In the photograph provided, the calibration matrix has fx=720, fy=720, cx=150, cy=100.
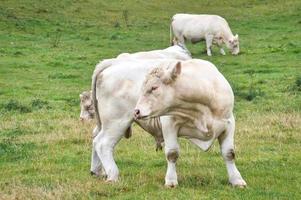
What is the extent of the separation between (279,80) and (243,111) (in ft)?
17.1

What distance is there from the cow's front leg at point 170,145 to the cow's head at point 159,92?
1.10ft

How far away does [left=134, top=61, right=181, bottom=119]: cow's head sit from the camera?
28.5 ft

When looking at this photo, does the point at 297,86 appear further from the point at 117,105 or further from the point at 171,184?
the point at 171,184

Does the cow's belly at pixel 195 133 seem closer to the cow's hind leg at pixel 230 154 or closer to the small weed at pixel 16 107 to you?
the cow's hind leg at pixel 230 154

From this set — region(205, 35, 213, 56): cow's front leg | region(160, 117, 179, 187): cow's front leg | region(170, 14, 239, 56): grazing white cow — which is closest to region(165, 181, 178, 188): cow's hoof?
region(160, 117, 179, 187): cow's front leg

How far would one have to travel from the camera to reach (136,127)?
1463cm

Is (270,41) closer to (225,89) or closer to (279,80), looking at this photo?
(279,80)

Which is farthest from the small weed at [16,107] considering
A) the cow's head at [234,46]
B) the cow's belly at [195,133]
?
the cow's head at [234,46]

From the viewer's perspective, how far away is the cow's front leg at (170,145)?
9.07 meters

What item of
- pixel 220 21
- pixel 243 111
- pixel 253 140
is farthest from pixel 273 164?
pixel 220 21

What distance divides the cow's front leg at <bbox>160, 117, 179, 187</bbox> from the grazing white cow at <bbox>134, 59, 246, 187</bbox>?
0.01 meters

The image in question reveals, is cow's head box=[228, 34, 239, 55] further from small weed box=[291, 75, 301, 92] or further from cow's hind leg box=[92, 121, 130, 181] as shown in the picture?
cow's hind leg box=[92, 121, 130, 181]

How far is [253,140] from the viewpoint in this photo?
12656 millimetres

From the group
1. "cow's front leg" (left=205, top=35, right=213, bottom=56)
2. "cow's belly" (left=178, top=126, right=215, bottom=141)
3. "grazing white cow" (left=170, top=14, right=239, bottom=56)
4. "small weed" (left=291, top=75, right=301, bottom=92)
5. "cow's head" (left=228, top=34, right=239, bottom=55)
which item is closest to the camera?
"cow's belly" (left=178, top=126, right=215, bottom=141)
